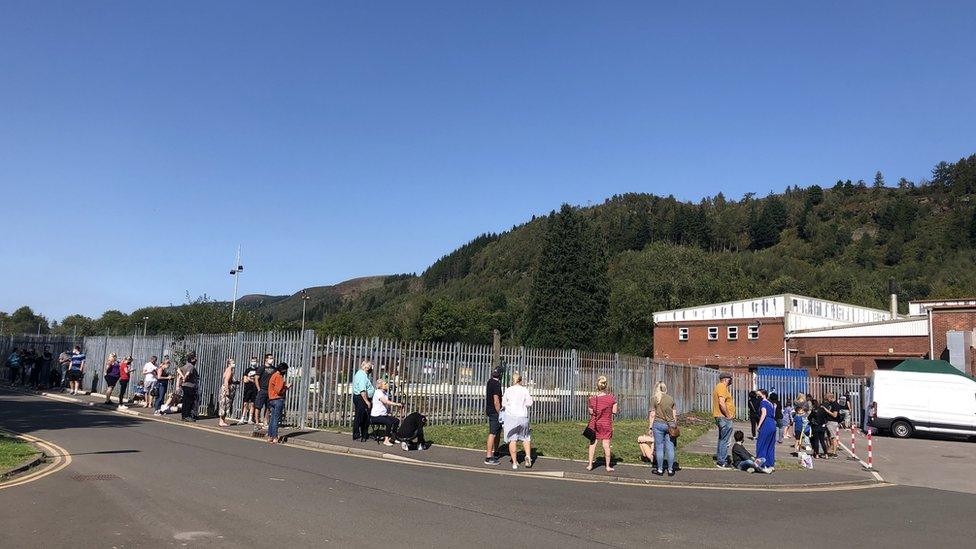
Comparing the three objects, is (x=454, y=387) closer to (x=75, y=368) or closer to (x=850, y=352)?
(x=75, y=368)

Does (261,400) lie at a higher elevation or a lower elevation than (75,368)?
lower

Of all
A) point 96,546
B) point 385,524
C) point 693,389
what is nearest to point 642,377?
point 693,389

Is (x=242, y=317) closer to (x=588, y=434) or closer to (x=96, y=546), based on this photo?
(x=588, y=434)

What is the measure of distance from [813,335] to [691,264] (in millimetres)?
39446

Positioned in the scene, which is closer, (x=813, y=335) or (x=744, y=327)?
(x=813, y=335)

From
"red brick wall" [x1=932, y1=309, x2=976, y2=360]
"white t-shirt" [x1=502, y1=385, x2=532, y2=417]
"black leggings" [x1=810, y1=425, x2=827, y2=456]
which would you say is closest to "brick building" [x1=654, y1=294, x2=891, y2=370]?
"red brick wall" [x1=932, y1=309, x2=976, y2=360]

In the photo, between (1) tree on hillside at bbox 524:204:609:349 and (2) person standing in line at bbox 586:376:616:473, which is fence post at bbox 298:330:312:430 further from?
(1) tree on hillside at bbox 524:204:609:349

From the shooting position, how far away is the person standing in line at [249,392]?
17547mm

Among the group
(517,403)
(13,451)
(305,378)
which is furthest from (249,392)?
(517,403)

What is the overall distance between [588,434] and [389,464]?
3.67m

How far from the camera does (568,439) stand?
17469 millimetres

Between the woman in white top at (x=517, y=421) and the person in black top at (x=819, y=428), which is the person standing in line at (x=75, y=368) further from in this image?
the person in black top at (x=819, y=428)

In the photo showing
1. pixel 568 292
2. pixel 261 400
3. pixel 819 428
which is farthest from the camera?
pixel 568 292

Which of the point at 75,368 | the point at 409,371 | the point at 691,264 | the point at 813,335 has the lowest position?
the point at 75,368
